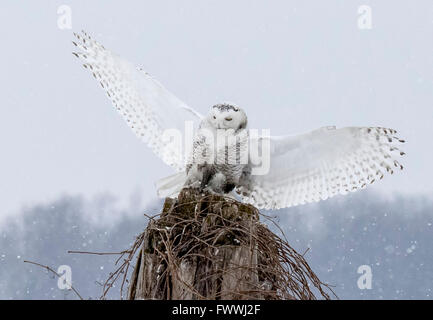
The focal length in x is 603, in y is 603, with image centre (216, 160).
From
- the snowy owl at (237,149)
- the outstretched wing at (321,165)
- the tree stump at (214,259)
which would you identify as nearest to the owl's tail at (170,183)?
the snowy owl at (237,149)

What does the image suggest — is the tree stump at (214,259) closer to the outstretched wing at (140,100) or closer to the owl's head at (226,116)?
the owl's head at (226,116)

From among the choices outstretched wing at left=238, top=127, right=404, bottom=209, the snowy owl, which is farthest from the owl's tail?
outstretched wing at left=238, top=127, right=404, bottom=209

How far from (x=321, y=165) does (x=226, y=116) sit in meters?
0.68

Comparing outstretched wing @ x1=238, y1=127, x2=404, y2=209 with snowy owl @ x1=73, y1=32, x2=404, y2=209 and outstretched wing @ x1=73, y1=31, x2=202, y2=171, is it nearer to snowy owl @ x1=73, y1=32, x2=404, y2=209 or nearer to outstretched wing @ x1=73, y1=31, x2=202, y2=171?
snowy owl @ x1=73, y1=32, x2=404, y2=209

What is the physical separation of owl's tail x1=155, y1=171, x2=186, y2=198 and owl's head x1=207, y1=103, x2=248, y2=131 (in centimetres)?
44

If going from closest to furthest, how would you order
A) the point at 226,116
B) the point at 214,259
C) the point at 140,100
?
the point at 214,259
the point at 226,116
the point at 140,100

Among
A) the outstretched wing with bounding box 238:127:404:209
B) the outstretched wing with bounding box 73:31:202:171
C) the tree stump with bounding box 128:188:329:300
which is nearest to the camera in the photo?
the tree stump with bounding box 128:188:329:300

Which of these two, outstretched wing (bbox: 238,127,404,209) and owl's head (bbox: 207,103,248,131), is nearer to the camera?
owl's head (bbox: 207,103,248,131)

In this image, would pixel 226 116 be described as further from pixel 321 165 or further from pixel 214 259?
pixel 214 259

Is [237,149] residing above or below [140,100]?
below

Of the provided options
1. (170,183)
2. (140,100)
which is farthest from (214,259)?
(140,100)

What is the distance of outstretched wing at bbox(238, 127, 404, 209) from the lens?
10.9 ft

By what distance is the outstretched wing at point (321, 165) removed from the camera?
3.31 meters

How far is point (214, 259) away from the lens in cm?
223
